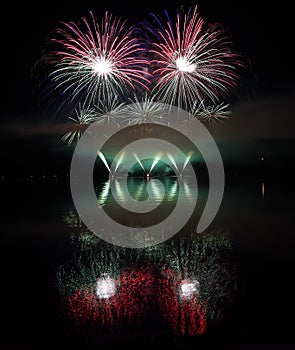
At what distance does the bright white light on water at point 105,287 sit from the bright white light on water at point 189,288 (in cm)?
154

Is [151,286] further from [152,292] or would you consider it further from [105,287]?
[105,287]

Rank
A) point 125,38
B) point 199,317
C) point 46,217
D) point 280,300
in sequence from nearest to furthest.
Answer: point 199,317
point 280,300
point 125,38
point 46,217

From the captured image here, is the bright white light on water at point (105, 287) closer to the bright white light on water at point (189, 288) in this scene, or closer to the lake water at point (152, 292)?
the lake water at point (152, 292)

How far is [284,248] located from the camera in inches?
473

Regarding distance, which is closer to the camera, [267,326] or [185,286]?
[267,326]

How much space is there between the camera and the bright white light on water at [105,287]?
7802 mm

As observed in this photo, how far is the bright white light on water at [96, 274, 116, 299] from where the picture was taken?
25.6ft

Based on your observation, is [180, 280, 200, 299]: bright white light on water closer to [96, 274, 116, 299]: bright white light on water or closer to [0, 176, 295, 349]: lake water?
[0, 176, 295, 349]: lake water

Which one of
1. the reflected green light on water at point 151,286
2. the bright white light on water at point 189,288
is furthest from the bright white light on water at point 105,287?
the bright white light on water at point 189,288

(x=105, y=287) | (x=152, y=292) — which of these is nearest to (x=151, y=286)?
(x=152, y=292)

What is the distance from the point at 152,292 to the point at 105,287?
118cm

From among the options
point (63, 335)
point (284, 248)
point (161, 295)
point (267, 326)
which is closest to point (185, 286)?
point (161, 295)

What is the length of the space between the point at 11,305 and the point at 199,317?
13.4ft

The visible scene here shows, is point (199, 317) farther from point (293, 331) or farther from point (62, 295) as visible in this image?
point (62, 295)
